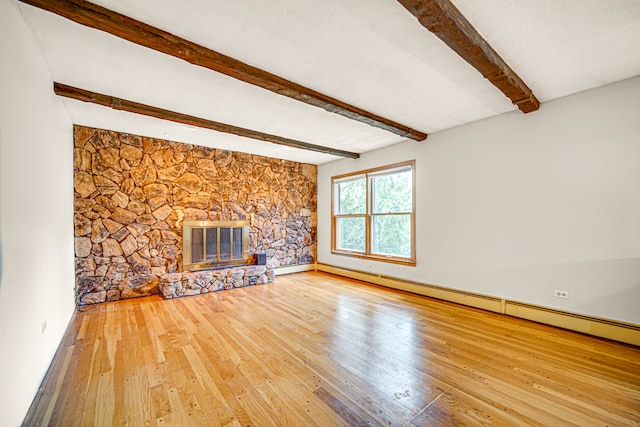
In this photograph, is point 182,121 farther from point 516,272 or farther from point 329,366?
point 516,272

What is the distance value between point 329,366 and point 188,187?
12.9ft

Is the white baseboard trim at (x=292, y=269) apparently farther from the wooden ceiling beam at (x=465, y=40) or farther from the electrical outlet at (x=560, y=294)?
the wooden ceiling beam at (x=465, y=40)

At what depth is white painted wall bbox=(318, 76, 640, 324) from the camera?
8.89ft

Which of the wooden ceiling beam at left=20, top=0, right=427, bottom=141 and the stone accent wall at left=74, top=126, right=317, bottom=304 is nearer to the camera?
the wooden ceiling beam at left=20, top=0, right=427, bottom=141

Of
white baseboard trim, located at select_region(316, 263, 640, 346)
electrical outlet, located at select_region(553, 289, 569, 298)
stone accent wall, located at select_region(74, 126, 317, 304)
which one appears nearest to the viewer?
white baseboard trim, located at select_region(316, 263, 640, 346)

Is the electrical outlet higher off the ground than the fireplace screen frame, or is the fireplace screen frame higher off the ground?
the fireplace screen frame

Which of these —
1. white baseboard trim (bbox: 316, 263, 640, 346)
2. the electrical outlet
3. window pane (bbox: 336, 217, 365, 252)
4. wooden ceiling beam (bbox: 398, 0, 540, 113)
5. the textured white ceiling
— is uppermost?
the textured white ceiling

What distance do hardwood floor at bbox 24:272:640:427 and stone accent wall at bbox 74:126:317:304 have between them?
0.81 meters

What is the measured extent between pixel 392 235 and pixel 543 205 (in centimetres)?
229

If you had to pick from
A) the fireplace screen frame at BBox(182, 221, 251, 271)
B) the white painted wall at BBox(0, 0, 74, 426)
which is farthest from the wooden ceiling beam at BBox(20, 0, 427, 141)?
the fireplace screen frame at BBox(182, 221, 251, 271)

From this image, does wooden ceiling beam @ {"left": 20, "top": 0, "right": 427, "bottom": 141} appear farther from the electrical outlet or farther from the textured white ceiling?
the electrical outlet

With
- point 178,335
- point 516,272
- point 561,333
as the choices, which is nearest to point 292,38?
point 178,335

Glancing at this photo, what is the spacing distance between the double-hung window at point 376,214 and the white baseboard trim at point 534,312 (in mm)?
468

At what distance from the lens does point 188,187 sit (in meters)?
4.84
